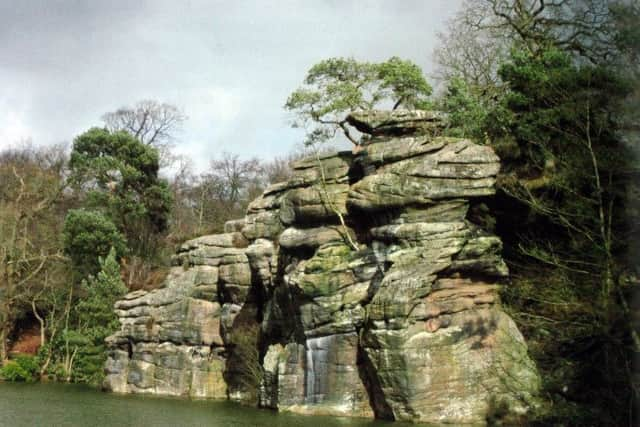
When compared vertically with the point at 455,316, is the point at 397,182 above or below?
above

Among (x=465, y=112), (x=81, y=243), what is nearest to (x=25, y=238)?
(x=81, y=243)

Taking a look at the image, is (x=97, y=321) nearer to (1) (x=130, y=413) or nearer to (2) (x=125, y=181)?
(2) (x=125, y=181)

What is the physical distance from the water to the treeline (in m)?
6.70

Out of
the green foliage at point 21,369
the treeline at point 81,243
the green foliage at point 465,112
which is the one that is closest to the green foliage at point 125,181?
the treeline at point 81,243

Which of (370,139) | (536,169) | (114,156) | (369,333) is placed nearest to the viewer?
(369,333)

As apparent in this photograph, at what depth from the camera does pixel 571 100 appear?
1862 centimetres

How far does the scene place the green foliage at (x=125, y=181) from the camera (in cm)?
4059

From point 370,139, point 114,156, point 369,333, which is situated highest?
point 114,156

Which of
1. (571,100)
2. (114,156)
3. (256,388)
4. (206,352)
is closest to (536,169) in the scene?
(571,100)

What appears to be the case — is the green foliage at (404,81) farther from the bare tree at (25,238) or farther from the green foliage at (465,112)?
the bare tree at (25,238)

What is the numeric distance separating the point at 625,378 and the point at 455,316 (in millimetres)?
5091

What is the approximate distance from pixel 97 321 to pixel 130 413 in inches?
563

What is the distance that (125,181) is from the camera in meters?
41.2

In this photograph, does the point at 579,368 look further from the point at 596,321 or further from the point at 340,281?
the point at 340,281
